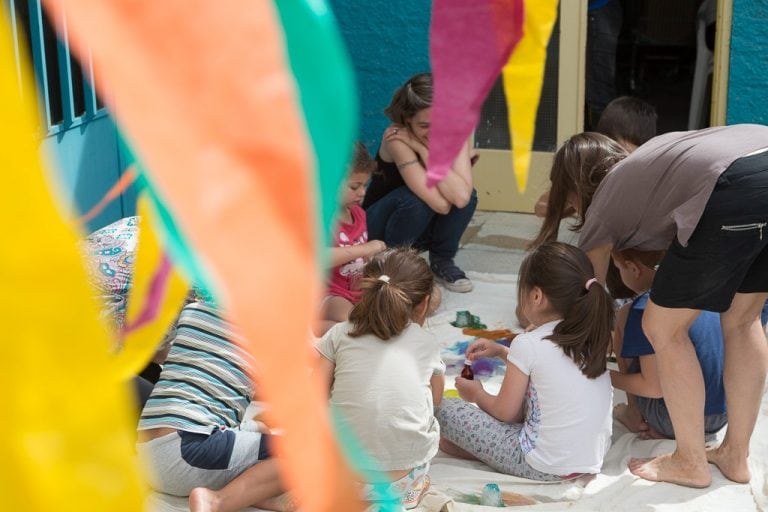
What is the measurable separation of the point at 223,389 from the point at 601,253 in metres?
1.16

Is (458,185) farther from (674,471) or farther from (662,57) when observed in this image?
(662,57)

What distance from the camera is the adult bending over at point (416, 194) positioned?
163 inches

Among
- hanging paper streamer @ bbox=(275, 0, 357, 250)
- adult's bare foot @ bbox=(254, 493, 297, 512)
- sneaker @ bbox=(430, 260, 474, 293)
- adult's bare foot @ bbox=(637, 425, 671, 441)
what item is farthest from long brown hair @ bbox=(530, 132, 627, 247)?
hanging paper streamer @ bbox=(275, 0, 357, 250)

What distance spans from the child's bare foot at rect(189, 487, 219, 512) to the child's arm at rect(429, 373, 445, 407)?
675 millimetres

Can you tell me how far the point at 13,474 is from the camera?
1.80 feet

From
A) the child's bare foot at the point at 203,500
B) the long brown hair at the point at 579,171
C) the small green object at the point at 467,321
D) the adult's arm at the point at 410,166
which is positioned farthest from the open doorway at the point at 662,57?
the child's bare foot at the point at 203,500

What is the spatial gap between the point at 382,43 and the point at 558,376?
A: 9.99ft

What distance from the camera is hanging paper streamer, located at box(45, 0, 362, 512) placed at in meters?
0.56

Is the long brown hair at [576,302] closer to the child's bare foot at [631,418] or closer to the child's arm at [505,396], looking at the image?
the child's arm at [505,396]

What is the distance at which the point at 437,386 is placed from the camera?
2.98 meters

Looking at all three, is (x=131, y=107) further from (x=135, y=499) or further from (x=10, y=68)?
(x=135, y=499)

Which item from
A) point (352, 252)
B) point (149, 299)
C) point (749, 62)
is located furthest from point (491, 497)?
point (749, 62)

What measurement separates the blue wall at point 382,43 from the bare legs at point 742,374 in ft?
9.51

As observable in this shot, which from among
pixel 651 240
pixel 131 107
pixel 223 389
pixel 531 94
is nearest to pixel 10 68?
pixel 131 107
